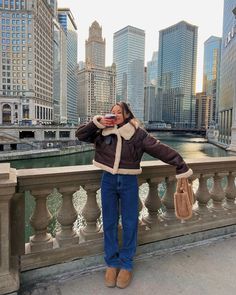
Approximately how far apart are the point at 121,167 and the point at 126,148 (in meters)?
0.20

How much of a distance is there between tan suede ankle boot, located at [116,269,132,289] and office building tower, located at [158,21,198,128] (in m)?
167

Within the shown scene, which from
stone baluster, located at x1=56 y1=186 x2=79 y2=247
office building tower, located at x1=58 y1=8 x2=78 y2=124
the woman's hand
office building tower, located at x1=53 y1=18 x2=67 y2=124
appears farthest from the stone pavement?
office building tower, located at x1=58 y1=8 x2=78 y2=124

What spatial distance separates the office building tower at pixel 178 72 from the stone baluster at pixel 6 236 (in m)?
168

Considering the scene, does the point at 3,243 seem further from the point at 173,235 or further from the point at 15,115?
the point at 15,115

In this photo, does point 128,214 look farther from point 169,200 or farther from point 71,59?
point 71,59

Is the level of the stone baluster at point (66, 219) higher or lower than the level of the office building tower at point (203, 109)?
lower

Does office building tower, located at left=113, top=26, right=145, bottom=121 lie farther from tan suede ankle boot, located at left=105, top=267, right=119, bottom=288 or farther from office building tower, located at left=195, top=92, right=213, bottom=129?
tan suede ankle boot, located at left=105, top=267, right=119, bottom=288

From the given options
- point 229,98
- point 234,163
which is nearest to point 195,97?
point 229,98

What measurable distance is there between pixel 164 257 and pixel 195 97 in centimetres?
18648

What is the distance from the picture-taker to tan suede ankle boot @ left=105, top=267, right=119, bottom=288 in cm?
269

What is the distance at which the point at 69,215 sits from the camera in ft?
9.85

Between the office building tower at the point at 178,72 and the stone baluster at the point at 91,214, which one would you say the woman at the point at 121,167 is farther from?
the office building tower at the point at 178,72

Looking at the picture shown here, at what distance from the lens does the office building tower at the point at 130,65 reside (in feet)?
538

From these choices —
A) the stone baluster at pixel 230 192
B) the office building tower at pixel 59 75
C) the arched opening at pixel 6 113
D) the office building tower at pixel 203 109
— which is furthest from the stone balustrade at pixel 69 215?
the office building tower at pixel 203 109
